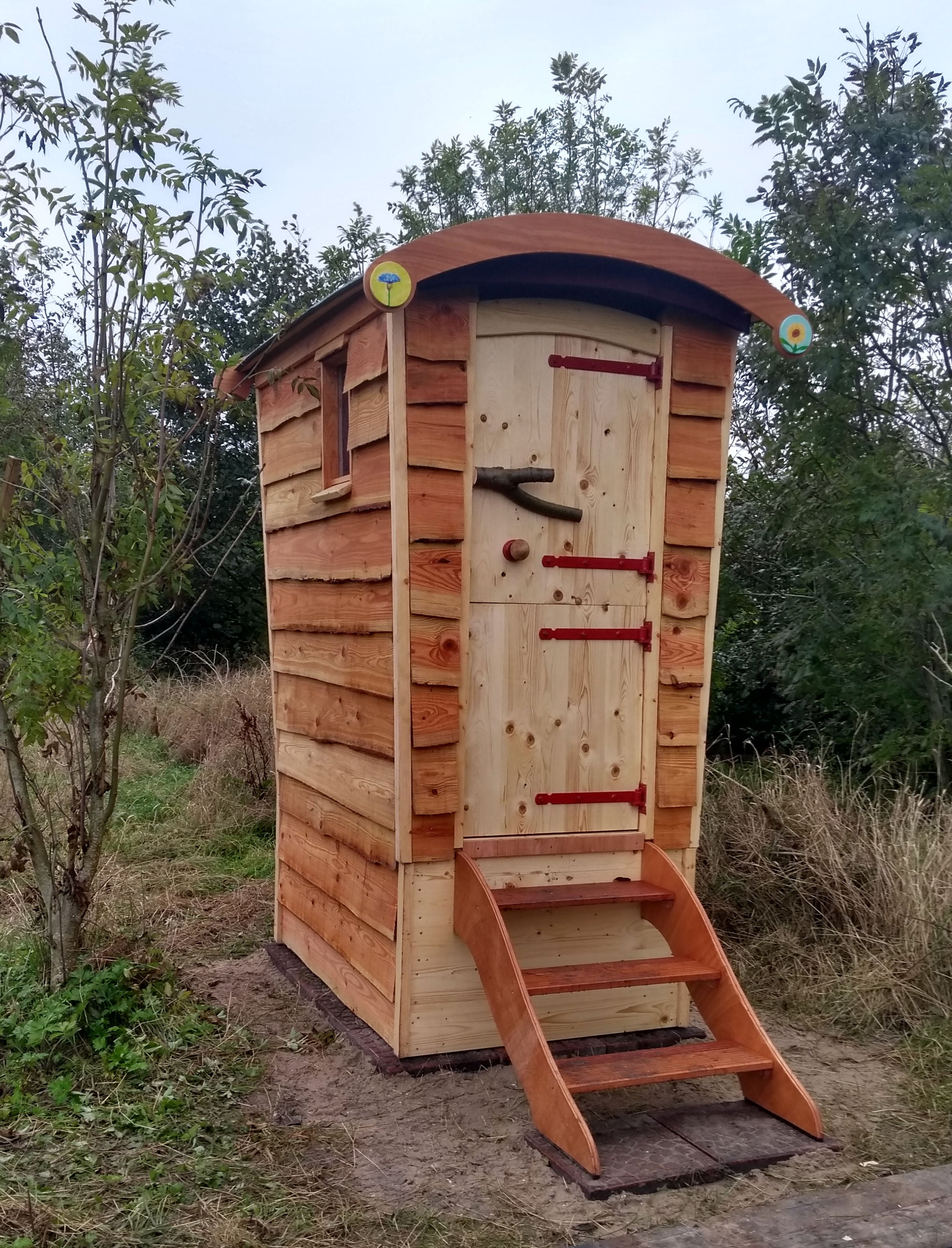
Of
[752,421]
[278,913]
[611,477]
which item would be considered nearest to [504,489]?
[611,477]

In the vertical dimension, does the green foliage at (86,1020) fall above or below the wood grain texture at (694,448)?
below

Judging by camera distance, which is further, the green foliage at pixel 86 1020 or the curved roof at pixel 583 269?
the green foliage at pixel 86 1020

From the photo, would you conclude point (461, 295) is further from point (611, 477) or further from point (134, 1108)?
point (134, 1108)

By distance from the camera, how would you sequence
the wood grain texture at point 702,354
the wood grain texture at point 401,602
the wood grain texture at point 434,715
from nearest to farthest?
the wood grain texture at point 401,602, the wood grain texture at point 434,715, the wood grain texture at point 702,354

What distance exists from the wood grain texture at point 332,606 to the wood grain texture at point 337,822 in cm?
78

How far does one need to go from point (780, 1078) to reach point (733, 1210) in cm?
63

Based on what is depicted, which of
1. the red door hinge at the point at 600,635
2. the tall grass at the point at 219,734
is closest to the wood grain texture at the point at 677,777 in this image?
the red door hinge at the point at 600,635

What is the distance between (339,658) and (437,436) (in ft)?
3.98

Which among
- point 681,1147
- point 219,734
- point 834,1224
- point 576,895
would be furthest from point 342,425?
point 219,734

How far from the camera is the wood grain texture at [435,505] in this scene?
397 centimetres

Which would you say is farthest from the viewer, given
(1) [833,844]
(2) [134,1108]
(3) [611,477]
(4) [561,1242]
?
(1) [833,844]

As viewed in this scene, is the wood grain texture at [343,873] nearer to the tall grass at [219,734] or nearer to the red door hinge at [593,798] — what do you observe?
the red door hinge at [593,798]

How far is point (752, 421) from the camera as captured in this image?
7.79 meters

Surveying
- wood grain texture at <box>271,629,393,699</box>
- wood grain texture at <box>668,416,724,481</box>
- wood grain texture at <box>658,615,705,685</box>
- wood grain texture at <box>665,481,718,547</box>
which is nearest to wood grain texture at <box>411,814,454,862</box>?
wood grain texture at <box>271,629,393,699</box>
